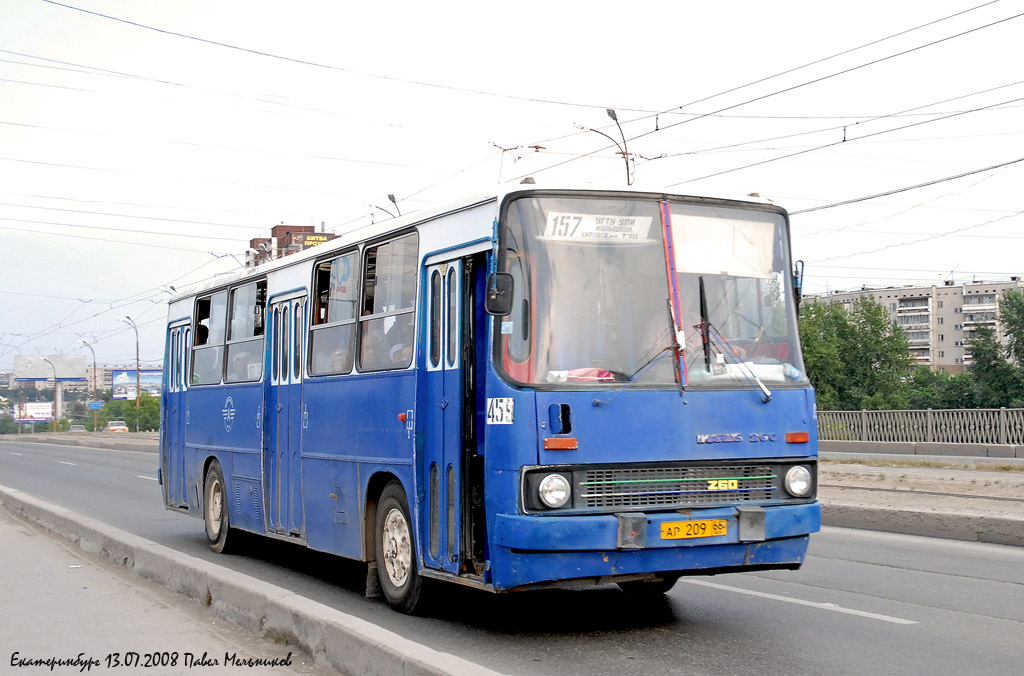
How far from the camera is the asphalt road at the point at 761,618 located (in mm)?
6844

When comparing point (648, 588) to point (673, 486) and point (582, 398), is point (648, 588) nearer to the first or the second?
point (673, 486)

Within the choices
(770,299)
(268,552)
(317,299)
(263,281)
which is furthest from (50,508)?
(770,299)

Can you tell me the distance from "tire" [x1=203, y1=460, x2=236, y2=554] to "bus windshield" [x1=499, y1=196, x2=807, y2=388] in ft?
22.6

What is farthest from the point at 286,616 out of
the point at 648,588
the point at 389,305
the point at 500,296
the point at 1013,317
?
the point at 1013,317

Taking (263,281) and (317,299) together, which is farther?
(263,281)

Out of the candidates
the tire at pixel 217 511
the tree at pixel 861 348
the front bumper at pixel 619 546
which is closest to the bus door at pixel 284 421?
the tire at pixel 217 511

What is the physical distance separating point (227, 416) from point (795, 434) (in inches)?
289

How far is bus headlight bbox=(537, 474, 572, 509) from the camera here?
705cm

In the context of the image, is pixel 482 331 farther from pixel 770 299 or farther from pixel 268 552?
pixel 268 552

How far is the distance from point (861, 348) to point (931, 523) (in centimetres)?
8037

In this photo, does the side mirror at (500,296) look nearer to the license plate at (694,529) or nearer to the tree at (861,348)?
the license plate at (694,529)

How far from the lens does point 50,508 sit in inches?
619

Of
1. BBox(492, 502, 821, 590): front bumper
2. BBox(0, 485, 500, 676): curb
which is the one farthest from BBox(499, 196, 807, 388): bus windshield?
BBox(0, 485, 500, 676): curb

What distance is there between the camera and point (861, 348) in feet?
298
